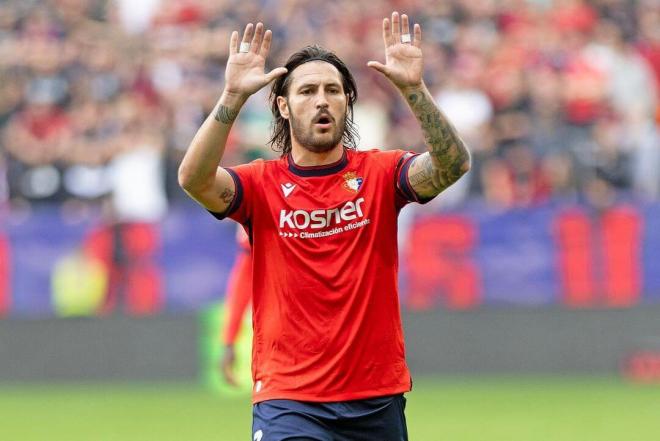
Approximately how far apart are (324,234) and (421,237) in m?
9.73

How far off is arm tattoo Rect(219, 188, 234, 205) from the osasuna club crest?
533 mm

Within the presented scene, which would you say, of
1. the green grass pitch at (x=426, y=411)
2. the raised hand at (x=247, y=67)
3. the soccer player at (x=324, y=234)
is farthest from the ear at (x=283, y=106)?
the green grass pitch at (x=426, y=411)

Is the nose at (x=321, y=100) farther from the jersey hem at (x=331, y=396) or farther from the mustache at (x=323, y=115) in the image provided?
the jersey hem at (x=331, y=396)

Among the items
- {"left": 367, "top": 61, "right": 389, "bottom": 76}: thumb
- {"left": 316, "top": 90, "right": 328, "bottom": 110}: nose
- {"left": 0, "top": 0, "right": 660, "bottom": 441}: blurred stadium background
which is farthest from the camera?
{"left": 0, "top": 0, "right": 660, "bottom": 441}: blurred stadium background

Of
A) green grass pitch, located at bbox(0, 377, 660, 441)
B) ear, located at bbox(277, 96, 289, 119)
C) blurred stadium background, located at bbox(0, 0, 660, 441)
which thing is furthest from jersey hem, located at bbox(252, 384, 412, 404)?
blurred stadium background, located at bbox(0, 0, 660, 441)

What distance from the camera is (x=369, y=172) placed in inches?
255

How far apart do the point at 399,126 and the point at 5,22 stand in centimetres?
563

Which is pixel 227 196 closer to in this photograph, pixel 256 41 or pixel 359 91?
pixel 256 41

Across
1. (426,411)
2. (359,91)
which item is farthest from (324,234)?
(359,91)

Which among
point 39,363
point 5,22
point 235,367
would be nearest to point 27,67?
point 5,22

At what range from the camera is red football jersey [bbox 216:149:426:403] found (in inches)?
246

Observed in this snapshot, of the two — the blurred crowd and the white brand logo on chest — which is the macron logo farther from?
the blurred crowd

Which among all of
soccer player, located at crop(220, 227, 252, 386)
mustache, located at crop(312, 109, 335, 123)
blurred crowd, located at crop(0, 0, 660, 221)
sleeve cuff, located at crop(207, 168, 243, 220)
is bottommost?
soccer player, located at crop(220, 227, 252, 386)

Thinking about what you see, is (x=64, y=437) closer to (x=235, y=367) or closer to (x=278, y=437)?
(x=235, y=367)
